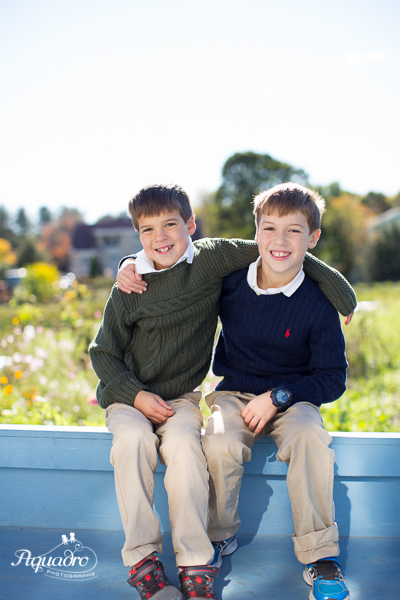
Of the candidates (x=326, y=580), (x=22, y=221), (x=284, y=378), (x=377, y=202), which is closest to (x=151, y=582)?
(x=326, y=580)

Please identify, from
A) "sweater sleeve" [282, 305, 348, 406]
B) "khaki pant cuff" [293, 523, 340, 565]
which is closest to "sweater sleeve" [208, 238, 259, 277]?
"sweater sleeve" [282, 305, 348, 406]

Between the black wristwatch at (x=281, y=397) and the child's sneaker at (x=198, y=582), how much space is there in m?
0.54

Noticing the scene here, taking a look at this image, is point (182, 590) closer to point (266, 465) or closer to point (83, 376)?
point (266, 465)

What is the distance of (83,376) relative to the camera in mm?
3504

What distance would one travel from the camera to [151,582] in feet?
4.22

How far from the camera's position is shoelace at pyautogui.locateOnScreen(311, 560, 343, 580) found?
4.39ft

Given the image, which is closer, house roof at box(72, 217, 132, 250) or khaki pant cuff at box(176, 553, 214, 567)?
khaki pant cuff at box(176, 553, 214, 567)

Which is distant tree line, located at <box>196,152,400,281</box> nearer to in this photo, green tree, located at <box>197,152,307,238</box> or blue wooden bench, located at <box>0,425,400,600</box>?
green tree, located at <box>197,152,307,238</box>

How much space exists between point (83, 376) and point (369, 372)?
100 inches

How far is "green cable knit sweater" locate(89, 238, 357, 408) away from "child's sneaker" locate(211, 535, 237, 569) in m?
0.53

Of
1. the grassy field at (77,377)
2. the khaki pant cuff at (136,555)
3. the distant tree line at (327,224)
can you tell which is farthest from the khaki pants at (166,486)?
the distant tree line at (327,224)

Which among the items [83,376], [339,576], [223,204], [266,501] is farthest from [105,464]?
[223,204]

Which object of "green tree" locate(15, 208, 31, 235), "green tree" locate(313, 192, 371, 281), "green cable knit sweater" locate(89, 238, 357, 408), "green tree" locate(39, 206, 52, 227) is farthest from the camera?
"green tree" locate(39, 206, 52, 227)

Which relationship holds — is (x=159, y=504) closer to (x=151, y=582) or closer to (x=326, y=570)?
(x=151, y=582)
